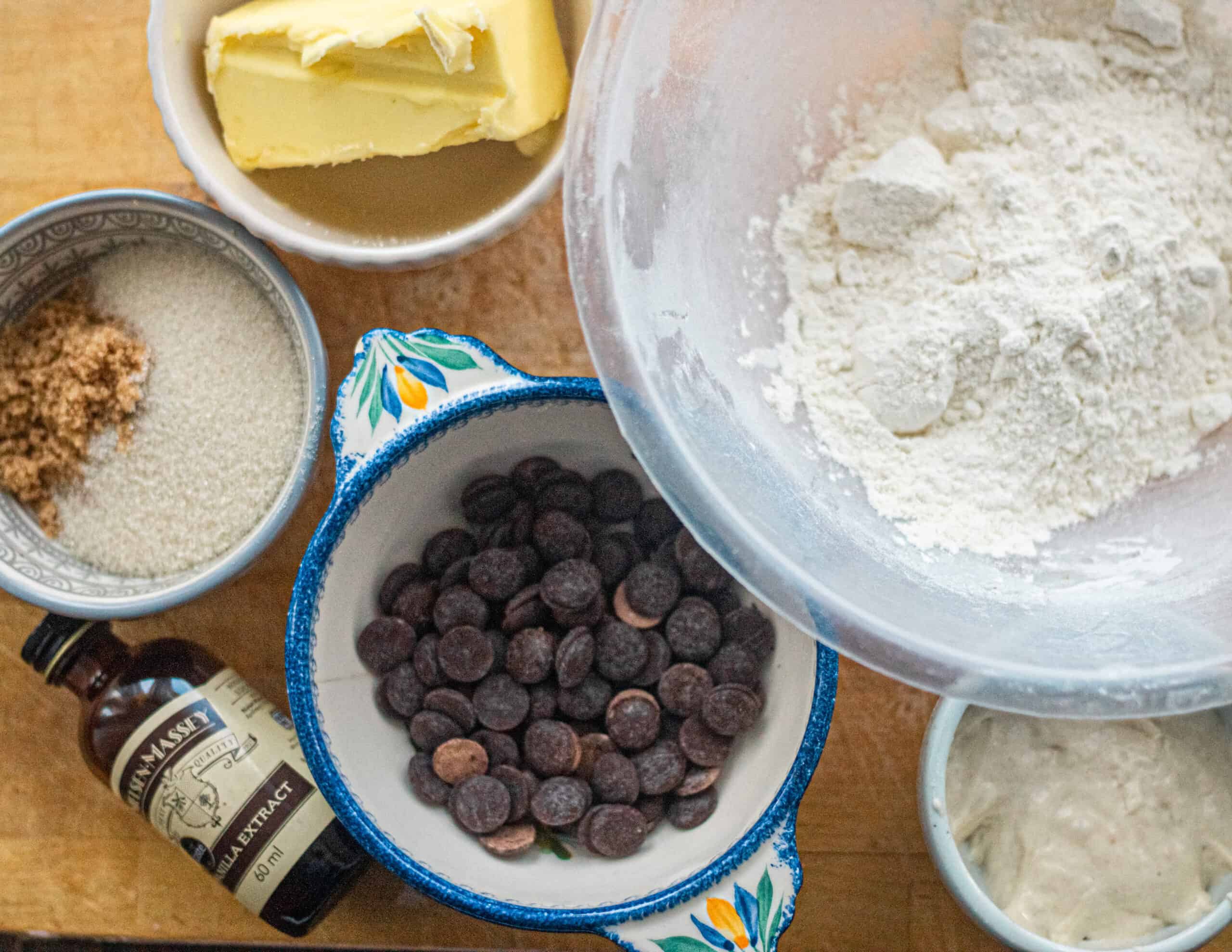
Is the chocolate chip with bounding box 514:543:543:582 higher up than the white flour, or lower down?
lower down

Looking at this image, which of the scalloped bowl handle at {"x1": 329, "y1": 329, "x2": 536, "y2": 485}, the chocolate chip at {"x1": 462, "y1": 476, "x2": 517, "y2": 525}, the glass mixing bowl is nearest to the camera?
the glass mixing bowl

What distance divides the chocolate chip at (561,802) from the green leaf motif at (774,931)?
0.64ft

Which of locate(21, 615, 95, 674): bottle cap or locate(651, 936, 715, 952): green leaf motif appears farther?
locate(21, 615, 95, 674): bottle cap

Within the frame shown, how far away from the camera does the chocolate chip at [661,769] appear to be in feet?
3.31

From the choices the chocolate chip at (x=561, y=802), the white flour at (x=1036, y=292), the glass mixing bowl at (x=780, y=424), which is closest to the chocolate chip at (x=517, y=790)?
the chocolate chip at (x=561, y=802)

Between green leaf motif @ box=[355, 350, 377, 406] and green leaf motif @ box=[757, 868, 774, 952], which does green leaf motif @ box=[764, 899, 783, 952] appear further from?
green leaf motif @ box=[355, 350, 377, 406]

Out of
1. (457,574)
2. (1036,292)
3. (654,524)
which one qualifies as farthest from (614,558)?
(1036,292)

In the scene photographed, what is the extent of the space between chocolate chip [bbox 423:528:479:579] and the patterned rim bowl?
0.46 feet

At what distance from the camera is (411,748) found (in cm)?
106

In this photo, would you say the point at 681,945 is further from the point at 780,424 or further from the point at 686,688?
the point at 780,424

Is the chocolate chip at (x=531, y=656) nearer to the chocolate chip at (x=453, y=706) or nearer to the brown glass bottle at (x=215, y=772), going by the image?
the chocolate chip at (x=453, y=706)

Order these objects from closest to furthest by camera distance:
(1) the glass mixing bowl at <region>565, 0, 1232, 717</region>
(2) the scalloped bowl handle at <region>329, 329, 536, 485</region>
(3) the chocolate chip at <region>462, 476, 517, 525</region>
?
(1) the glass mixing bowl at <region>565, 0, 1232, 717</region>, (2) the scalloped bowl handle at <region>329, 329, 536, 485</region>, (3) the chocolate chip at <region>462, 476, 517, 525</region>

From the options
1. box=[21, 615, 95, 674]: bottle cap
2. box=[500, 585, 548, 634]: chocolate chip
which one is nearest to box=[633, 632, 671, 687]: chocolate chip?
box=[500, 585, 548, 634]: chocolate chip

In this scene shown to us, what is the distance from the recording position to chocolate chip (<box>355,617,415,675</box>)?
1.03m
